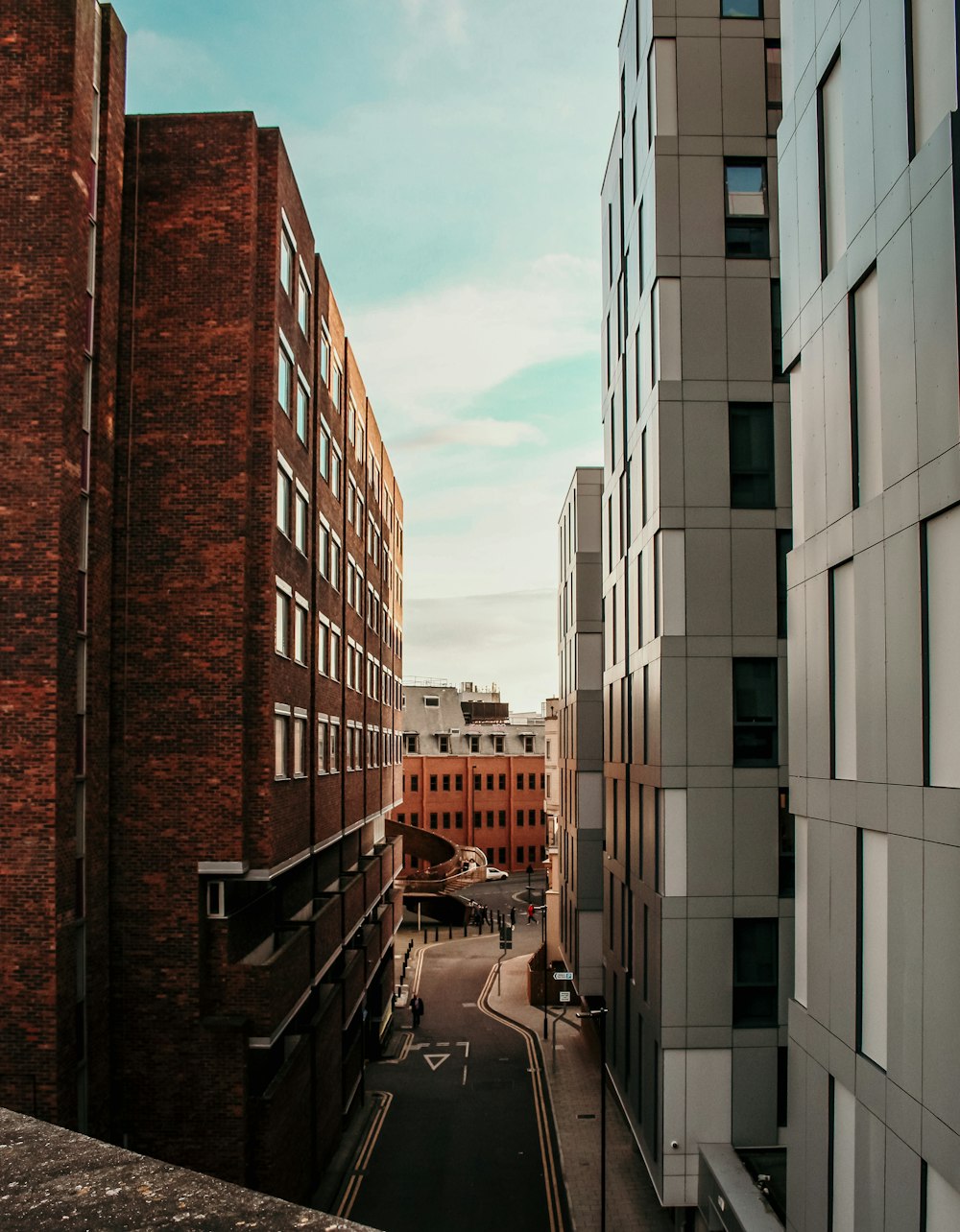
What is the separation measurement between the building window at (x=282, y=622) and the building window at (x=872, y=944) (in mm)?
13121

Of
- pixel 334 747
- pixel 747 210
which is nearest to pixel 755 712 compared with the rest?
pixel 747 210

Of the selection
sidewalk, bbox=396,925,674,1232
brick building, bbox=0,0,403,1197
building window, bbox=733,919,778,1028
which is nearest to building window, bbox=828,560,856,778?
brick building, bbox=0,0,403,1197

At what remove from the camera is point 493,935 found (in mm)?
70875

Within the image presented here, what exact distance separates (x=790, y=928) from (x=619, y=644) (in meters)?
9.61

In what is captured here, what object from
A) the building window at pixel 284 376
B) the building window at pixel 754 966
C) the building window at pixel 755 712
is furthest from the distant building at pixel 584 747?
the building window at pixel 284 376

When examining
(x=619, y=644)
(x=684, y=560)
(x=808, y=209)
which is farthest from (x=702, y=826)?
(x=808, y=209)

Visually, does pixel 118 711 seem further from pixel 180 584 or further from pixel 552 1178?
pixel 552 1178

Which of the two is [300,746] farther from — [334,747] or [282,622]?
[334,747]

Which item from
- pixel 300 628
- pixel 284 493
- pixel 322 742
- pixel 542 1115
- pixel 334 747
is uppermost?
pixel 284 493

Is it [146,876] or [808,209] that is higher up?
[808,209]

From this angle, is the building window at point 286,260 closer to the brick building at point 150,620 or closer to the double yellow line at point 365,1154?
the brick building at point 150,620

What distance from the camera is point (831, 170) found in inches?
481

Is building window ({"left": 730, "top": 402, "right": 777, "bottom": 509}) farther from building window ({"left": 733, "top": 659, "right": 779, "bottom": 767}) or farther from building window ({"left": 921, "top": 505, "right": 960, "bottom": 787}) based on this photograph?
building window ({"left": 921, "top": 505, "right": 960, "bottom": 787})

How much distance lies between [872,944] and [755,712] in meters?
13.6
